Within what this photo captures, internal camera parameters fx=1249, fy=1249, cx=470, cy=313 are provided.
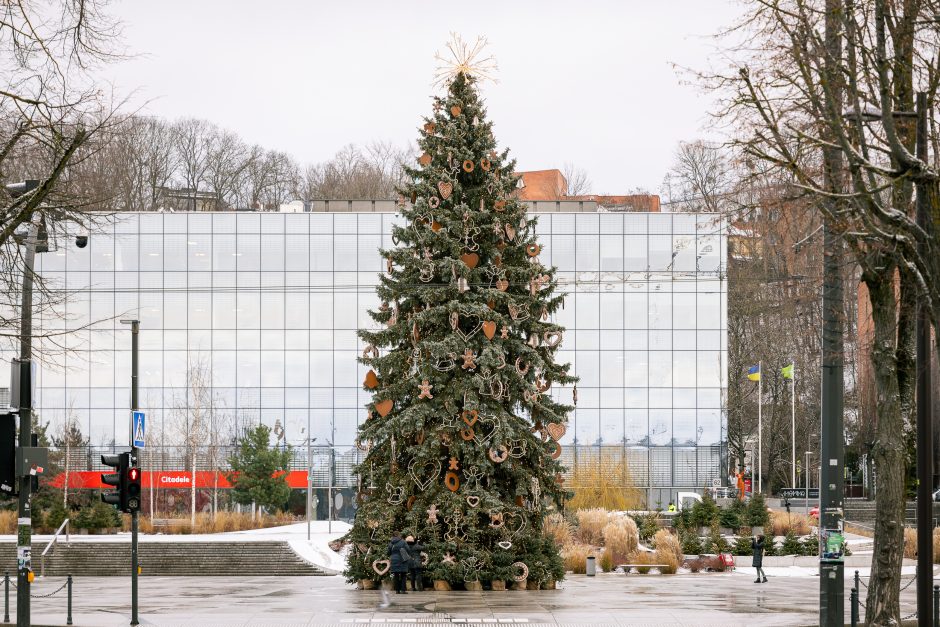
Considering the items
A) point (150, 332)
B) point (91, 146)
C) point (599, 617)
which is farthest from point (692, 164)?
point (91, 146)

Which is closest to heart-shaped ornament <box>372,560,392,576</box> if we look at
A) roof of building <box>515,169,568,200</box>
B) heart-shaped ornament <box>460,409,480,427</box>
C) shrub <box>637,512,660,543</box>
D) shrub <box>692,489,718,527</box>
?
heart-shaped ornament <box>460,409,480,427</box>

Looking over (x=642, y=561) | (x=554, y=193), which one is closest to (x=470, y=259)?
(x=642, y=561)

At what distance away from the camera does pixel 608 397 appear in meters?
75.9

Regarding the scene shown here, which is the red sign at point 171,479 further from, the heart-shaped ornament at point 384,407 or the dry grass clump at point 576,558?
the heart-shaped ornament at point 384,407

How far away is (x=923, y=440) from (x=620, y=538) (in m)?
23.8

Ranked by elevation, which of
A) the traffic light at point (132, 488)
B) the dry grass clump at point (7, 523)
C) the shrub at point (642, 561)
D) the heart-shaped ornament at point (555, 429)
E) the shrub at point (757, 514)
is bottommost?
the dry grass clump at point (7, 523)

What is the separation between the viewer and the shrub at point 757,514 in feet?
163

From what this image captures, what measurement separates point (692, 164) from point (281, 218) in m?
34.3

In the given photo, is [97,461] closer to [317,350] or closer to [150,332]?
[150,332]

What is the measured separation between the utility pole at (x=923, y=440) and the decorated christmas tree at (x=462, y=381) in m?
11.8

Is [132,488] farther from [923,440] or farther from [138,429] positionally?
[923,440]

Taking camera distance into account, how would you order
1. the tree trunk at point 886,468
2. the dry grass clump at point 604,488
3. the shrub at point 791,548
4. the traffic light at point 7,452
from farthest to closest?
the dry grass clump at point 604,488 → the shrub at point 791,548 → the traffic light at point 7,452 → the tree trunk at point 886,468

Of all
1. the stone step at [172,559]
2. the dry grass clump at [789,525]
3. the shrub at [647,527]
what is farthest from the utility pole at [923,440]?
the dry grass clump at [789,525]

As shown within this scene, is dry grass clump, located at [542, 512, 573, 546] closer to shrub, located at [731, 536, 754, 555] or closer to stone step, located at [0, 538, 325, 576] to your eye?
shrub, located at [731, 536, 754, 555]
